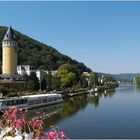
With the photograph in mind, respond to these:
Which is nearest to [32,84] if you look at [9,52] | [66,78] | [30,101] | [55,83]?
[55,83]

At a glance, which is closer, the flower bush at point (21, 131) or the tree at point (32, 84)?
the flower bush at point (21, 131)

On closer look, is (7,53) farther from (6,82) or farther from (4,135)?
(4,135)

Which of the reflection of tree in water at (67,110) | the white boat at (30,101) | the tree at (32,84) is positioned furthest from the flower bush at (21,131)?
the tree at (32,84)

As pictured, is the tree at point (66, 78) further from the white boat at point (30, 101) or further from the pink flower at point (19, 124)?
the pink flower at point (19, 124)

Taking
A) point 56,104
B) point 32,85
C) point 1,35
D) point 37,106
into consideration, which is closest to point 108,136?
point 37,106

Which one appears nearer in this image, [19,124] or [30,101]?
[19,124]

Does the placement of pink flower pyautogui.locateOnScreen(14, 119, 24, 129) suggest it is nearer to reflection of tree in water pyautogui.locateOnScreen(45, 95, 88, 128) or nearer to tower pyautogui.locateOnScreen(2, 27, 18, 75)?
reflection of tree in water pyautogui.locateOnScreen(45, 95, 88, 128)

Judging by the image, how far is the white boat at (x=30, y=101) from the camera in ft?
77.7

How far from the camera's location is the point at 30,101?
27047 millimetres

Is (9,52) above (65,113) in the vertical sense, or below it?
above

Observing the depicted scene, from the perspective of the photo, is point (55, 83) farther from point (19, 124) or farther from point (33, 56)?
point (19, 124)

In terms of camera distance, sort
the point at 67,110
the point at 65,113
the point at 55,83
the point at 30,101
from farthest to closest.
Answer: the point at 55,83, the point at 30,101, the point at 67,110, the point at 65,113

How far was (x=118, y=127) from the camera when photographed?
1631 centimetres

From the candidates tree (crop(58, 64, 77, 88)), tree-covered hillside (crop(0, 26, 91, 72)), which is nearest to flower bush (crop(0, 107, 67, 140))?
tree (crop(58, 64, 77, 88))
